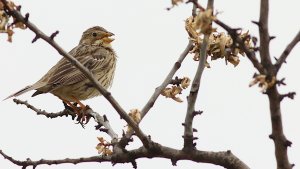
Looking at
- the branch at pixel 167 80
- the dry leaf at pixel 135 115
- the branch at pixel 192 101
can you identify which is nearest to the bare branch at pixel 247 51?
the branch at pixel 192 101

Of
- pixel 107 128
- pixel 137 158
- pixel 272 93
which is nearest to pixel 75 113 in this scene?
pixel 107 128

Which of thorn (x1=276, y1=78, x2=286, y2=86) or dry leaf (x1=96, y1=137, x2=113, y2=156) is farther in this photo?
dry leaf (x1=96, y1=137, x2=113, y2=156)

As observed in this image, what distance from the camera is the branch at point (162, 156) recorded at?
4.12 m

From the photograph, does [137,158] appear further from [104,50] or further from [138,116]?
[104,50]

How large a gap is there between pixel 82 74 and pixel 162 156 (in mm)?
5182

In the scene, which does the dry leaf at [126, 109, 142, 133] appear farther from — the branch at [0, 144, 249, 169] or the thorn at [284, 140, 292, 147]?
the thorn at [284, 140, 292, 147]

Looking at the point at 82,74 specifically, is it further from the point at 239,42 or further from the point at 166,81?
the point at 239,42

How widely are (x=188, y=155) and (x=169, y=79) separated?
1.13m

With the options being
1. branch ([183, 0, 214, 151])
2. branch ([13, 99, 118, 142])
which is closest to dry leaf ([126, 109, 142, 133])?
branch ([183, 0, 214, 151])

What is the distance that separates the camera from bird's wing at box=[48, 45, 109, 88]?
9062mm

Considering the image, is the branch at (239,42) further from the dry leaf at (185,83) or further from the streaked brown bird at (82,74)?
the streaked brown bird at (82,74)

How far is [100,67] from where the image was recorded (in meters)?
9.83

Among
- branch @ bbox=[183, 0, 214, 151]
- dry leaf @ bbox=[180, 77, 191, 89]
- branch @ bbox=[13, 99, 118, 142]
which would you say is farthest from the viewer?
branch @ bbox=[13, 99, 118, 142]

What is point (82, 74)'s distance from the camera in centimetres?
938
